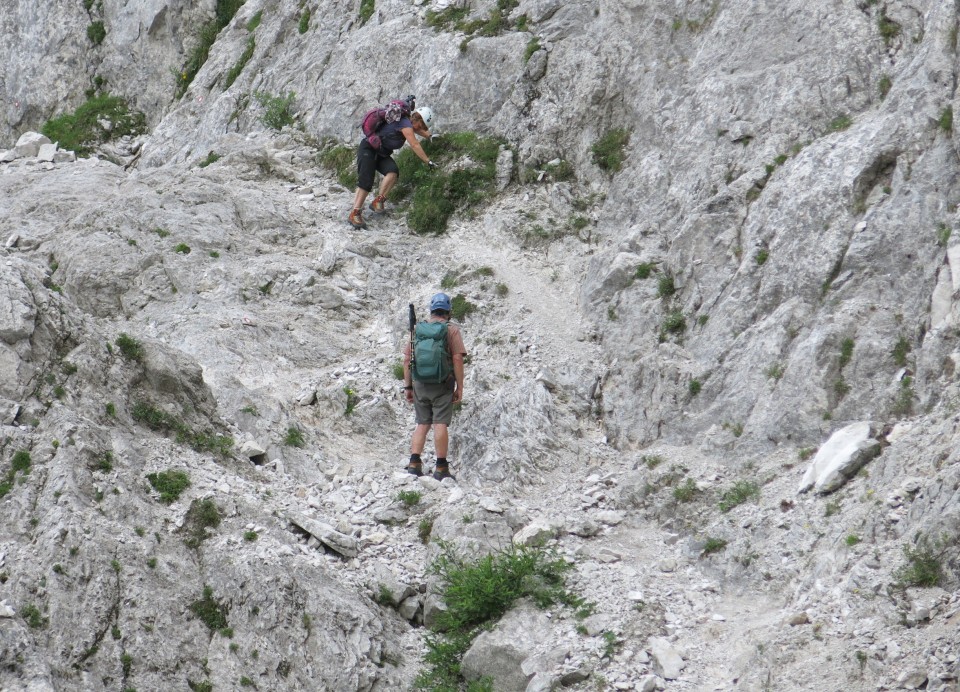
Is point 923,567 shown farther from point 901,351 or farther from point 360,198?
point 360,198

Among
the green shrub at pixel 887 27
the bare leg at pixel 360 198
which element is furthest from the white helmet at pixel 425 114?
the green shrub at pixel 887 27

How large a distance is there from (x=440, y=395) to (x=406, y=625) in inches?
129

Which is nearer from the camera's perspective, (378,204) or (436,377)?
(436,377)

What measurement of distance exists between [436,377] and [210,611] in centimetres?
411

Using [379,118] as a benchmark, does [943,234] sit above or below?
below

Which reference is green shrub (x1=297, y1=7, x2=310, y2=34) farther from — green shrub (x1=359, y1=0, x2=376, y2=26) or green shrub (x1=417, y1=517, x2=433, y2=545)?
green shrub (x1=417, y1=517, x2=433, y2=545)

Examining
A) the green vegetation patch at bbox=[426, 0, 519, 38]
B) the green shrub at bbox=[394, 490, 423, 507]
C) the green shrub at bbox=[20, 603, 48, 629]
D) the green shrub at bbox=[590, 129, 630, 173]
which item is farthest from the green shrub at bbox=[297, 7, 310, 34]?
the green shrub at bbox=[20, 603, 48, 629]

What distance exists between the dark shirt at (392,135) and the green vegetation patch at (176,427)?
756 centimetres

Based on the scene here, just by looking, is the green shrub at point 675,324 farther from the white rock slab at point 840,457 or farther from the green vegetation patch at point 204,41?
the green vegetation patch at point 204,41

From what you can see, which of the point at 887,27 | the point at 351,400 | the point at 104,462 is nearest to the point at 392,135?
the point at 351,400

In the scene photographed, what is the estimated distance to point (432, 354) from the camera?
476 inches

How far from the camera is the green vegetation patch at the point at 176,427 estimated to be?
11.4 meters

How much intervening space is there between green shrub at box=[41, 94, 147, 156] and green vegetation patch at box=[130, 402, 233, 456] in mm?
14436

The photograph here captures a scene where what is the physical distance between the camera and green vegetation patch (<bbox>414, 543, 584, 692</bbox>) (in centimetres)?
938
